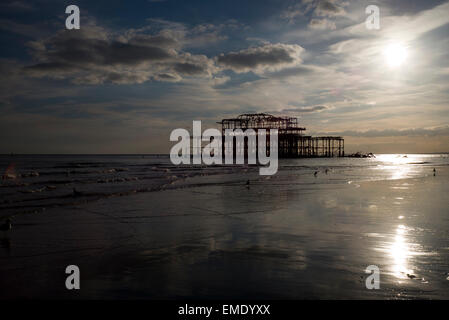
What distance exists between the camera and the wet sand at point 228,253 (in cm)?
448

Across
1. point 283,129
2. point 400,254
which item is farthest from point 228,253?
point 283,129

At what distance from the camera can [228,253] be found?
20.5ft

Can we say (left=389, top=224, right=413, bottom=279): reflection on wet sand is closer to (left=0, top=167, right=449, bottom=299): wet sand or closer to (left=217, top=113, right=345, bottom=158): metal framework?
(left=0, top=167, right=449, bottom=299): wet sand

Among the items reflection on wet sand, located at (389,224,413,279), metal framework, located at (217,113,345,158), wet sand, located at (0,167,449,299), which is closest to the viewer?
wet sand, located at (0,167,449,299)

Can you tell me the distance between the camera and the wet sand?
448 centimetres

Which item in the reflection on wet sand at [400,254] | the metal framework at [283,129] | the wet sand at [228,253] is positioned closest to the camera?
the wet sand at [228,253]

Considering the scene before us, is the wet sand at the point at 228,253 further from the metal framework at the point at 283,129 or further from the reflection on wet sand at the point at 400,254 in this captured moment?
the metal framework at the point at 283,129

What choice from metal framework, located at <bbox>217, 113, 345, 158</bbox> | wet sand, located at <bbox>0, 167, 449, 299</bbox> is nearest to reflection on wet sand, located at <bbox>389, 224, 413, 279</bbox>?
wet sand, located at <bbox>0, 167, 449, 299</bbox>

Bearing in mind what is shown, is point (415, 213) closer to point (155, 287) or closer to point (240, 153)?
point (155, 287)

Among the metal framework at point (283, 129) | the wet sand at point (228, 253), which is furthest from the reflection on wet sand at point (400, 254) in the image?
the metal framework at point (283, 129)

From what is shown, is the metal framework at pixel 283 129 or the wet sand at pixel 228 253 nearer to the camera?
the wet sand at pixel 228 253

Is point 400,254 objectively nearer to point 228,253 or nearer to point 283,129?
point 228,253
